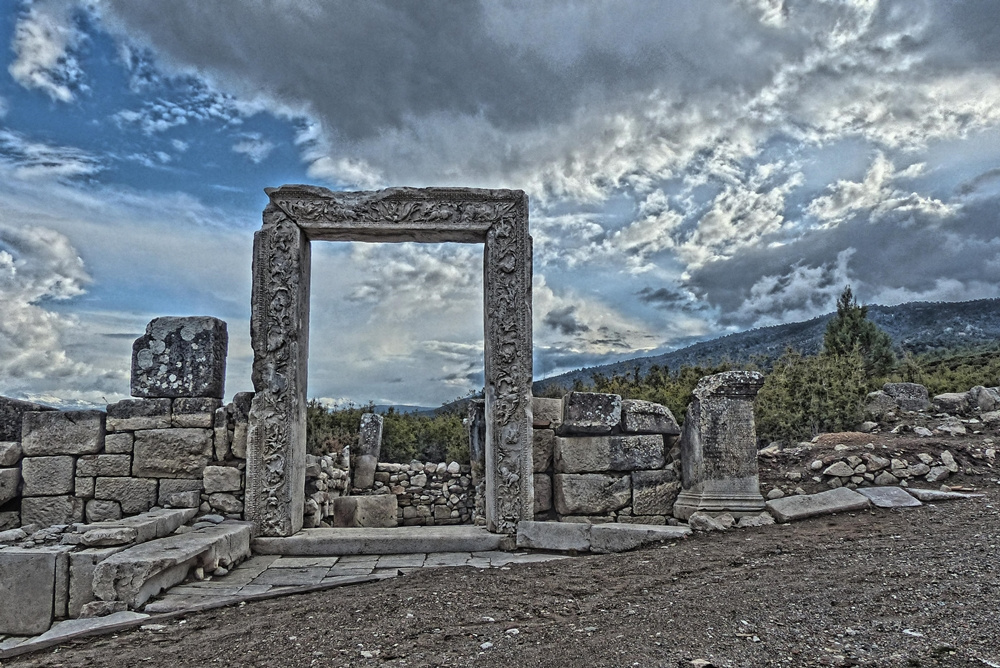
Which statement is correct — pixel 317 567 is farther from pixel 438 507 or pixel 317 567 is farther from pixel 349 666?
pixel 438 507

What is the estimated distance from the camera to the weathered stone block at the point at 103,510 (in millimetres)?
6449

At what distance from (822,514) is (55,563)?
6106 mm

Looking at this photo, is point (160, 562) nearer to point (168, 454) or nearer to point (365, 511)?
point (168, 454)

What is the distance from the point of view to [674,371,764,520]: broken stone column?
6.34 meters

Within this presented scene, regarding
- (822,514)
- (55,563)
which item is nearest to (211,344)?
(55,563)

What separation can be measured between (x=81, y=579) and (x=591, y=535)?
4.05 m

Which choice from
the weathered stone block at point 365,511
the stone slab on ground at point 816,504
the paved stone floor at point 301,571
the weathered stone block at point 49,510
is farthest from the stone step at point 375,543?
the weathered stone block at point 365,511

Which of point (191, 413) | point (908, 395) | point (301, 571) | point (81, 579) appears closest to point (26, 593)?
point (81, 579)

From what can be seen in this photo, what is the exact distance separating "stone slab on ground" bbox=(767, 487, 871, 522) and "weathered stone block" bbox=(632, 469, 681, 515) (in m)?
0.95

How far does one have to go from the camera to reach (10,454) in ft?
21.1

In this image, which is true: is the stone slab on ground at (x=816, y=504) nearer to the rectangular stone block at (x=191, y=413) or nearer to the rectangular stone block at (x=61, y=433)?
the rectangular stone block at (x=191, y=413)

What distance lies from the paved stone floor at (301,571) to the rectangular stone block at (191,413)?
4.66 feet

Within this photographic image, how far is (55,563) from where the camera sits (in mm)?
4434

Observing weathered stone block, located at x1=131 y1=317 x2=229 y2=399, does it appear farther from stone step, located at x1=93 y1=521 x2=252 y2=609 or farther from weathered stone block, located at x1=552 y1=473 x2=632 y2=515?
weathered stone block, located at x1=552 y1=473 x2=632 y2=515
